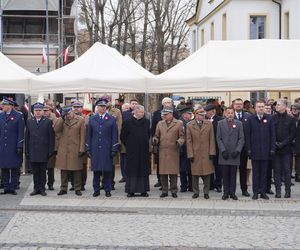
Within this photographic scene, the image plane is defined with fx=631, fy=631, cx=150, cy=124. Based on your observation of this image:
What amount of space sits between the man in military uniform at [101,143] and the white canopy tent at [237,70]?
332cm

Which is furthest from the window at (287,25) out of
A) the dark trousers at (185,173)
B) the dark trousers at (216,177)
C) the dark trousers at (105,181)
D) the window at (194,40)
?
the dark trousers at (105,181)

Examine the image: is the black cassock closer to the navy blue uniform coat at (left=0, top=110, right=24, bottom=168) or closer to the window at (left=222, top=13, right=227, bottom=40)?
the navy blue uniform coat at (left=0, top=110, right=24, bottom=168)

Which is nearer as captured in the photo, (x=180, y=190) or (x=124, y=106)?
(x=180, y=190)

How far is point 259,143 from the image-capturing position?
1266 cm

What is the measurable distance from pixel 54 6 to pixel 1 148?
26.2 meters

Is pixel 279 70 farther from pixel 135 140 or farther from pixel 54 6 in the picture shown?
pixel 54 6

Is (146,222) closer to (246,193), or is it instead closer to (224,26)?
(246,193)

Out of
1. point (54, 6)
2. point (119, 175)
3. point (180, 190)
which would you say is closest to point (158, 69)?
point (54, 6)

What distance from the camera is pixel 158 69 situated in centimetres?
4853

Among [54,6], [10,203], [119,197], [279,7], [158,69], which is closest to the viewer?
[10,203]

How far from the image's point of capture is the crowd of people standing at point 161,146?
501 inches

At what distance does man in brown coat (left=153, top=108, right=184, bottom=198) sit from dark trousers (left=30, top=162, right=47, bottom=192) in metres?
2.39

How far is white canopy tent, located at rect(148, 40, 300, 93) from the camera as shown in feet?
51.3

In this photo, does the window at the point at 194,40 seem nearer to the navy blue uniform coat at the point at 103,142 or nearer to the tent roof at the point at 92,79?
the tent roof at the point at 92,79
